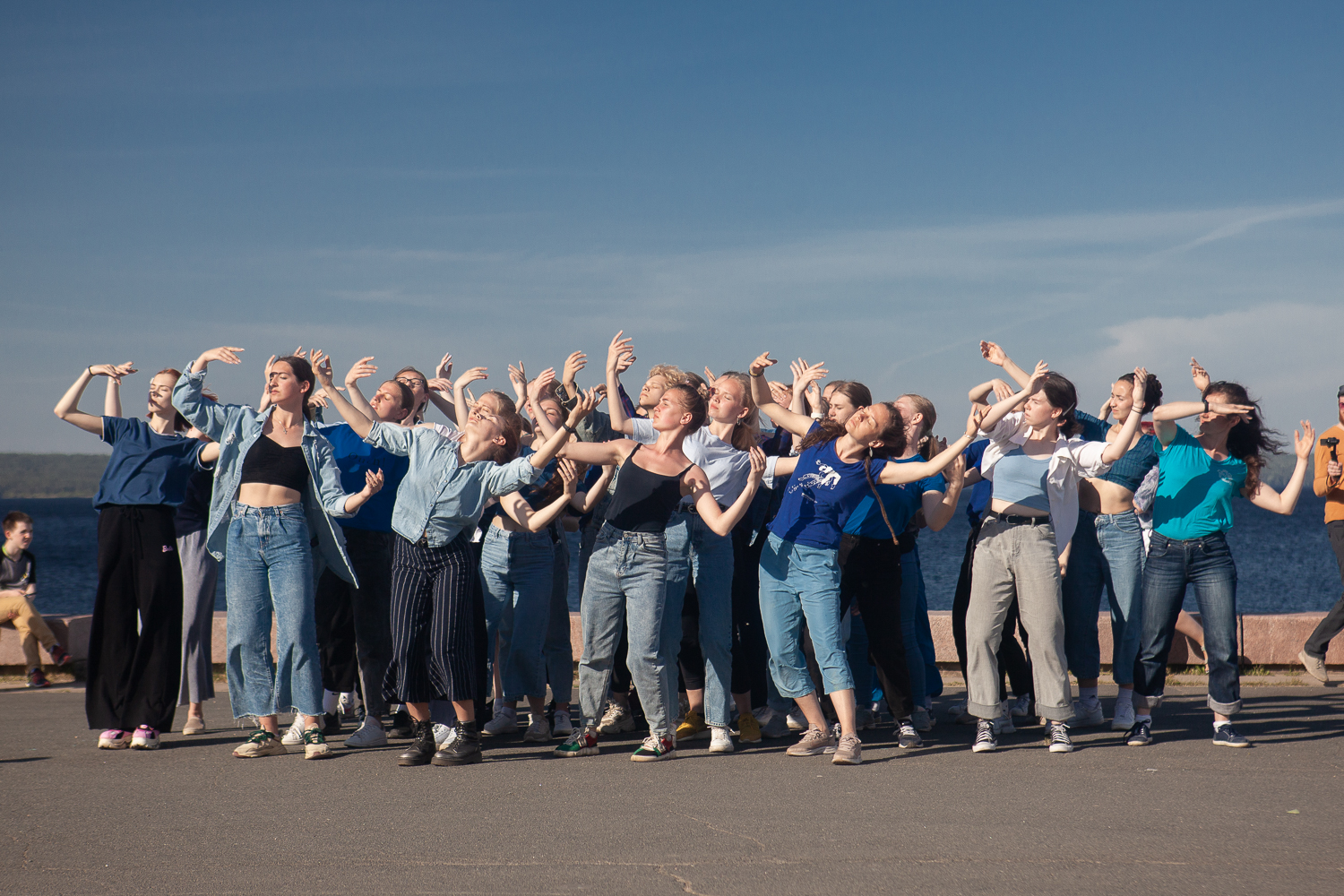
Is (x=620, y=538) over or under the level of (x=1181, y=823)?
over

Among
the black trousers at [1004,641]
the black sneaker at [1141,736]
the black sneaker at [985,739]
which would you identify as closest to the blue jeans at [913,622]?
the black trousers at [1004,641]

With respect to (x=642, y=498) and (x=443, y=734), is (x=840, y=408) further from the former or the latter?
(x=443, y=734)

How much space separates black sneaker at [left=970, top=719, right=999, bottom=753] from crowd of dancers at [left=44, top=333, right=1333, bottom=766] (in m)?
0.02

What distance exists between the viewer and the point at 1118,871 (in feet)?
13.1

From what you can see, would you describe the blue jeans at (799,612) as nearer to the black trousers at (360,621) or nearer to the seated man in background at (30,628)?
the black trousers at (360,621)

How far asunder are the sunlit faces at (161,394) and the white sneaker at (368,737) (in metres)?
2.19

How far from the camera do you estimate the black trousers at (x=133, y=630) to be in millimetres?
6562

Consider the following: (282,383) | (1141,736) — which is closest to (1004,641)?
(1141,736)

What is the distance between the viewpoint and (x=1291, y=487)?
6305 millimetres

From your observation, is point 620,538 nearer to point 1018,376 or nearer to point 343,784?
point 343,784

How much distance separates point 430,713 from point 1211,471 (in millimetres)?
4522

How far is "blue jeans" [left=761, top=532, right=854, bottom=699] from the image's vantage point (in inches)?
236

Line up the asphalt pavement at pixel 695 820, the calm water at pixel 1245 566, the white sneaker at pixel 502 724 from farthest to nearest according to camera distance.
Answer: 1. the calm water at pixel 1245 566
2. the white sneaker at pixel 502 724
3. the asphalt pavement at pixel 695 820

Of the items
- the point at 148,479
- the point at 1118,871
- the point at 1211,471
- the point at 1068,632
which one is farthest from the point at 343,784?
the point at 1211,471
